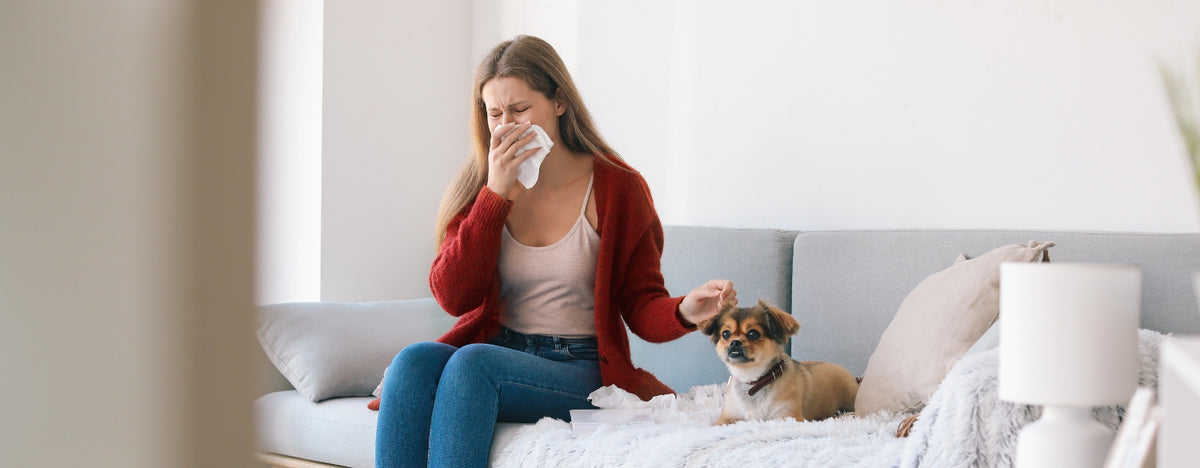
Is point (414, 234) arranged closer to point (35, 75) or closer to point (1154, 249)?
point (1154, 249)

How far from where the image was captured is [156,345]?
0.15 metres

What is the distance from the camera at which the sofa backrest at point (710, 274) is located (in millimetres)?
2367

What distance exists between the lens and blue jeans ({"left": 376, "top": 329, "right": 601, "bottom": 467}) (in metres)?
1.67

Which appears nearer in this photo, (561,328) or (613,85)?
(561,328)

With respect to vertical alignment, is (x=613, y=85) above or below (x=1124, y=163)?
above

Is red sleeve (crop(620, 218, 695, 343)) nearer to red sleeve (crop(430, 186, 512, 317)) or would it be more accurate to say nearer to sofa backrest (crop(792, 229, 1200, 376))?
red sleeve (crop(430, 186, 512, 317))

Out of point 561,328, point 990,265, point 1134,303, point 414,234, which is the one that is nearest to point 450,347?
point 561,328

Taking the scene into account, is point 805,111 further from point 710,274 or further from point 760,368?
point 760,368

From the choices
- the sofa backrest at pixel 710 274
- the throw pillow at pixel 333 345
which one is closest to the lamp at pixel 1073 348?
the sofa backrest at pixel 710 274

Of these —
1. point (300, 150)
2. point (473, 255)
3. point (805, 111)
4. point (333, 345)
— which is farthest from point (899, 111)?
point (300, 150)

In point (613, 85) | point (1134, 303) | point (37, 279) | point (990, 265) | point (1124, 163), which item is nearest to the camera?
point (37, 279)

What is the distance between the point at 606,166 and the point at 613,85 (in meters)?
1.05

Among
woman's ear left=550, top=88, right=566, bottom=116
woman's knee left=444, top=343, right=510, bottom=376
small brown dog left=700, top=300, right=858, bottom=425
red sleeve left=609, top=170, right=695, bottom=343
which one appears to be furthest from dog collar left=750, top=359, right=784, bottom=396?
woman's ear left=550, top=88, right=566, bottom=116

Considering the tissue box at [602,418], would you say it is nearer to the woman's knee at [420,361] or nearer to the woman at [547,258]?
the woman at [547,258]
